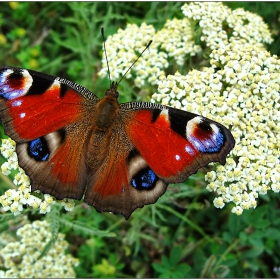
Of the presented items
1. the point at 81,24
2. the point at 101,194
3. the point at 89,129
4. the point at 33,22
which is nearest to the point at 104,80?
the point at 81,24

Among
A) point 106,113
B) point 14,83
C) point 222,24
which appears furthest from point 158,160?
point 222,24

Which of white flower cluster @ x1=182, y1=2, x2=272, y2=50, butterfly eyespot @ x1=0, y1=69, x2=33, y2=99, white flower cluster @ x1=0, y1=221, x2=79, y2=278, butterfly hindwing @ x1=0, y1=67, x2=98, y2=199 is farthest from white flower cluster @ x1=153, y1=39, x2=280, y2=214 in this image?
white flower cluster @ x1=0, y1=221, x2=79, y2=278

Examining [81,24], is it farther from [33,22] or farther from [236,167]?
[236,167]

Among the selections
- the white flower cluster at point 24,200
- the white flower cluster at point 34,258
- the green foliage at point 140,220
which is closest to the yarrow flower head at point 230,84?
the green foliage at point 140,220

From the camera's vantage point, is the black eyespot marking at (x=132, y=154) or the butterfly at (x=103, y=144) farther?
the black eyespot marking at (x=132, y=154)

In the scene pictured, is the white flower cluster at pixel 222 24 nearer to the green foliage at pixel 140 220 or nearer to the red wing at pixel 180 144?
the green foliage at pixel 140 220

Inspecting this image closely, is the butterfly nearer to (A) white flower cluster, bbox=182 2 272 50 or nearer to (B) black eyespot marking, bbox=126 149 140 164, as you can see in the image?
(B) black eyespot marking, bbox=126 149 140 164

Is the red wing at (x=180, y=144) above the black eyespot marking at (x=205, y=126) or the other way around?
the other way around
